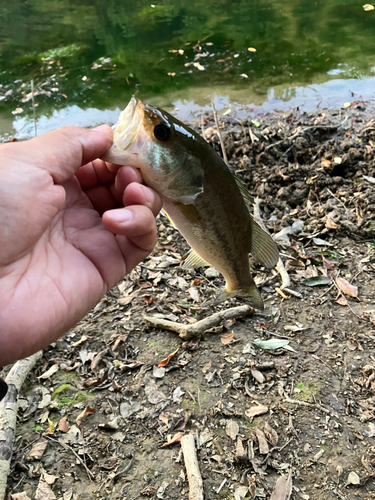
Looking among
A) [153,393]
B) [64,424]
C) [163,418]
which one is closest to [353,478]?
[163,418]

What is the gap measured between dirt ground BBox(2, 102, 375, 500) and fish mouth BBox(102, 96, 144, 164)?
78.1 inches

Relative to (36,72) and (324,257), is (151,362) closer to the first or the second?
(324,257)

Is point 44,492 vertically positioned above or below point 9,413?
below

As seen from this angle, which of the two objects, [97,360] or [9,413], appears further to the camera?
[97,360]

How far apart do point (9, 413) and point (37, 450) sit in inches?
14.3

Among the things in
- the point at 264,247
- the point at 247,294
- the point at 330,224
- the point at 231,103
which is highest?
the point at 264,247

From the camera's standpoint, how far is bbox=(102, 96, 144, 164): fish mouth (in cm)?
194

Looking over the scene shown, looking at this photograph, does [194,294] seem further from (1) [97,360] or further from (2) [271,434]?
(2) [271,434]

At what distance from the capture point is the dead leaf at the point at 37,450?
105 inches

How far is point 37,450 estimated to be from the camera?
8.89 feet

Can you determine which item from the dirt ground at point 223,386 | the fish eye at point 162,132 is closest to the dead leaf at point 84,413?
the dirt ground at point 223,386

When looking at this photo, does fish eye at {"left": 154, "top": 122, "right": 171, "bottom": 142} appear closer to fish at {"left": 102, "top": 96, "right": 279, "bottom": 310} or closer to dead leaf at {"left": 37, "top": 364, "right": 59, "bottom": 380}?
fish at {"left": 102, "top": 96, "right": 279, "bottom": 310}

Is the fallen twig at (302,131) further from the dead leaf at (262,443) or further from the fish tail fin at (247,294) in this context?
the dead leaf at (262,443)

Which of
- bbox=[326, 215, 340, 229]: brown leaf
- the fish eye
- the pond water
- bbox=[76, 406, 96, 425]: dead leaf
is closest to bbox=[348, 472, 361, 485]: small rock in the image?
bbox=[76, 406, 96, 425]: dead leaf
